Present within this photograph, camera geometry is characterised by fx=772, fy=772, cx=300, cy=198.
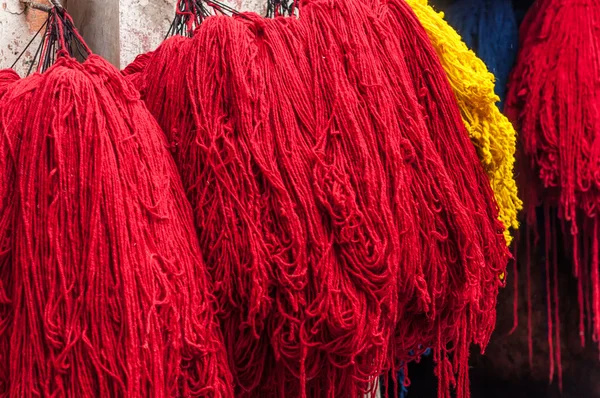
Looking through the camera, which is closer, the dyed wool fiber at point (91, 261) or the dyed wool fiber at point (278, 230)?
the dyed wool fiber at point (91, 261)

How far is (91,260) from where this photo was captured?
2.64ft

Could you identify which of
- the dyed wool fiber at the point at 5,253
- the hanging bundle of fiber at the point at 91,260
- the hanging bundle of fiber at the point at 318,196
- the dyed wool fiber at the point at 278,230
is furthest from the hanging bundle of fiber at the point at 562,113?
the dyed wool fiber at the point at 5,253

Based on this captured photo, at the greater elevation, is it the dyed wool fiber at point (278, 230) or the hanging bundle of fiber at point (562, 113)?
the hanging bundle of fiber at point (562, 113)

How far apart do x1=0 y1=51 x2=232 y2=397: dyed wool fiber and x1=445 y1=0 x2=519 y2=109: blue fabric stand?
87 cm

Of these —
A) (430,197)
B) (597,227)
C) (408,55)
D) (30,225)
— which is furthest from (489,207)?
(30,225)

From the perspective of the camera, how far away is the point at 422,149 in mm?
1019

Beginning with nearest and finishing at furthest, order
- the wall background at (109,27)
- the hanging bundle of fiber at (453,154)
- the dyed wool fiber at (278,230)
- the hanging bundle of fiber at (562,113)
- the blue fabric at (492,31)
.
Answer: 1. the dyed wool fiber at (278,230)
2. the hanging bundle of fiber at (453,154)
3. the wall background at (109,27)
4. the hanging bundle of fiber at (562,113)
5. the blue fabric at (492,31)

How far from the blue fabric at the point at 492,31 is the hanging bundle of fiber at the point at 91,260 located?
865 mm

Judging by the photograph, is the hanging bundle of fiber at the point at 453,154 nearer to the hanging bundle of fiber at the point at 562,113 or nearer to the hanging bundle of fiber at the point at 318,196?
the hanging bundle of fiber at the point at 318,196

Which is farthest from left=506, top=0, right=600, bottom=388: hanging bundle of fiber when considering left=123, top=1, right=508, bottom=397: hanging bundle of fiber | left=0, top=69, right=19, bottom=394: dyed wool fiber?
left=0, top=69, right=19, bottom=394: dyed wool fiber

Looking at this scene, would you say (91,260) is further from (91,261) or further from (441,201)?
(441,201)

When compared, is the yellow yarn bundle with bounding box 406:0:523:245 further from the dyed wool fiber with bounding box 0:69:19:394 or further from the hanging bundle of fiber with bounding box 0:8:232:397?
the dyed wool fiber with bounding box 0:69:19:394

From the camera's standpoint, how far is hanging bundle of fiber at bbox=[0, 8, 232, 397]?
79cm

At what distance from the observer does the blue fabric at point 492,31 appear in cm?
155
